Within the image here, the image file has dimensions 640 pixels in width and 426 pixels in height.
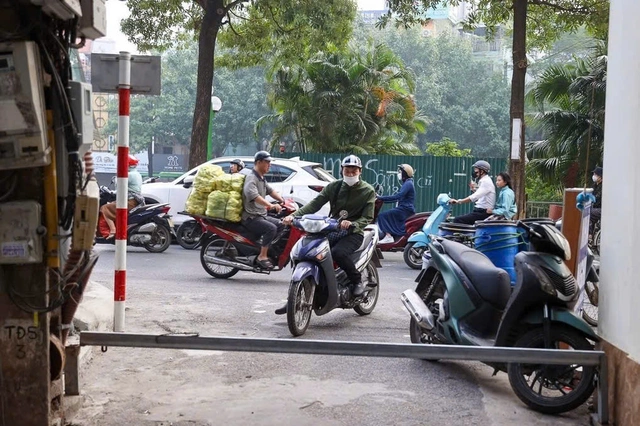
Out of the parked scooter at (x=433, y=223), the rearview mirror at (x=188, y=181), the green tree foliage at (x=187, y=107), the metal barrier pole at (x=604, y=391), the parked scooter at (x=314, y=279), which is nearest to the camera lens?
the metal barrier pole at (x=604, y=391)

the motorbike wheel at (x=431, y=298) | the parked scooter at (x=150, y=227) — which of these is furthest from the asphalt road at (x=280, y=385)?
the parked scooter at (x=150, y=227)

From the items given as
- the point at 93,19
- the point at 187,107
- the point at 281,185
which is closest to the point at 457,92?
the point at 187,107

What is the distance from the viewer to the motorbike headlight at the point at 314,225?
28.6 feet

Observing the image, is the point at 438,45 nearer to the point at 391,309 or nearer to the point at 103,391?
the point at 391,309

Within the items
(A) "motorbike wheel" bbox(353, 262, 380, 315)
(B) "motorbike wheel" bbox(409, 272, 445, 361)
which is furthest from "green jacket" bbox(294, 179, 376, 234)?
(B) "motorbike wheel" bbox(409, 272, 445, 361)

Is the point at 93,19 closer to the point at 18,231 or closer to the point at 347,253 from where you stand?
the point at 18,231

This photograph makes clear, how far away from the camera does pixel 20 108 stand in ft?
14.3

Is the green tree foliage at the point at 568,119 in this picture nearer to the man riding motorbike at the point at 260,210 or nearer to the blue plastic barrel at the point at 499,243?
the man riding motorbike at the point at 260,210

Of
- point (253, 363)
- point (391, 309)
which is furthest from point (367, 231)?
point (253, 363)

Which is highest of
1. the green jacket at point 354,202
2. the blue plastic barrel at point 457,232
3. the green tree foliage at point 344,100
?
the green tree foliage at point 344,100

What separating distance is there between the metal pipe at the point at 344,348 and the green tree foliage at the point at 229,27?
1767 cm

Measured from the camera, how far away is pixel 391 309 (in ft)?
34.6

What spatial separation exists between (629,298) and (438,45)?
6373cm

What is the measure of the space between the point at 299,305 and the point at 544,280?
9.64 ft
